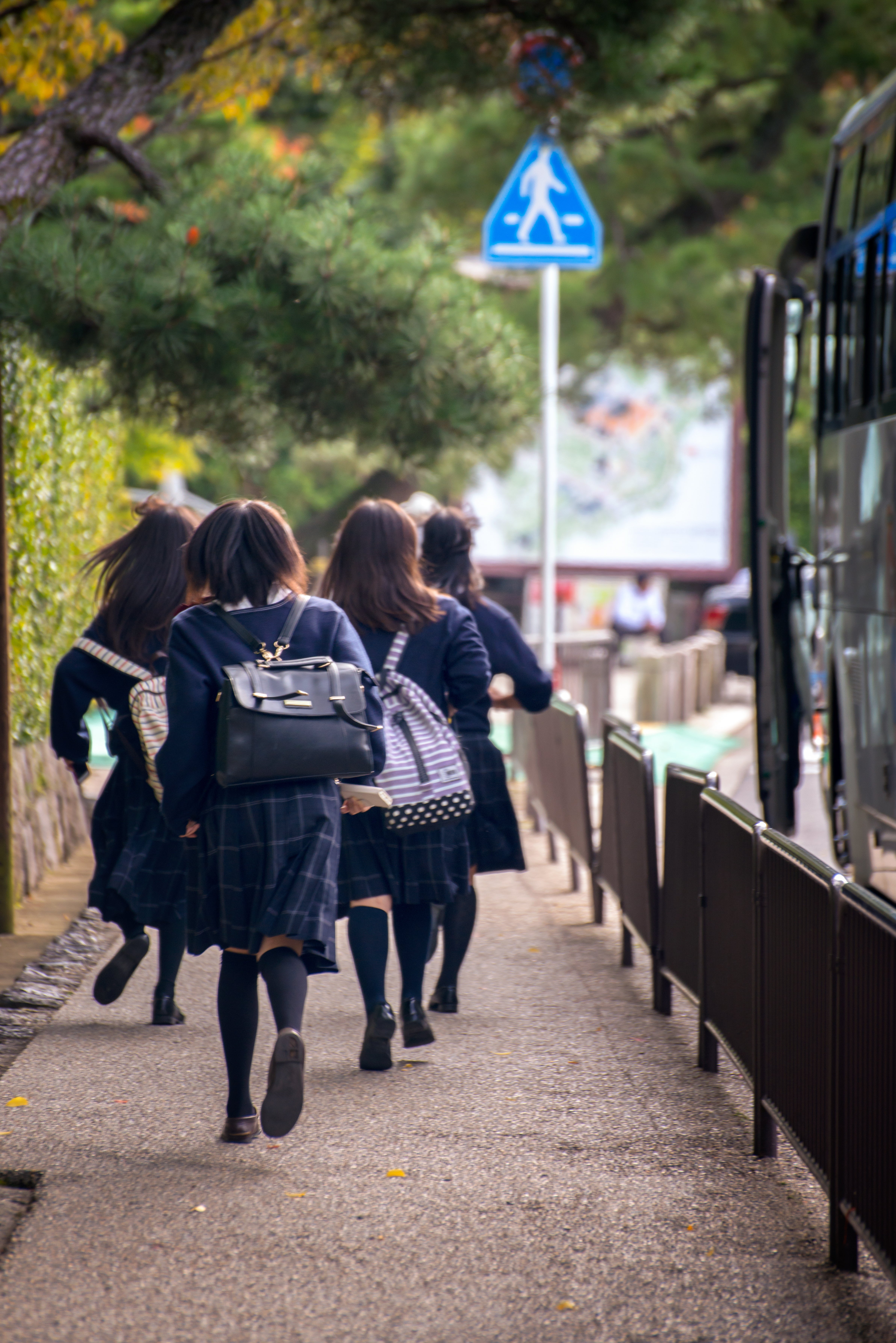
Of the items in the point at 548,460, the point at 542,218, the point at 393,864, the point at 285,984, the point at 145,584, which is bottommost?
the point at 285,984

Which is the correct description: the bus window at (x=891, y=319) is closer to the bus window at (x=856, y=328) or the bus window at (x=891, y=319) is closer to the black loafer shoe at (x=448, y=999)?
the bus window at (x=856, y=328)

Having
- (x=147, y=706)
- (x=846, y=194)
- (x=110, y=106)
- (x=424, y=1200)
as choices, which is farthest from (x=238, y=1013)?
(x=846, y=194)

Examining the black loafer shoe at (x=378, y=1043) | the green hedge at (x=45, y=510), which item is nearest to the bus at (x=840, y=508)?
the black loafer shoe at (x=378, y=1043)

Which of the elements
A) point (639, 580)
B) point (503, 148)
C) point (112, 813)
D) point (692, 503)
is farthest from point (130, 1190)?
point (692, 503)

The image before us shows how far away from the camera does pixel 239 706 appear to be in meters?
3.72

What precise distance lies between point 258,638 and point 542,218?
5490mm

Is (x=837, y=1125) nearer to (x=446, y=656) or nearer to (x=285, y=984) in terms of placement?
(x=285, y=984)

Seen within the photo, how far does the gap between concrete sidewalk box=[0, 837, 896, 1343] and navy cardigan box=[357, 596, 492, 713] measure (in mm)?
1144

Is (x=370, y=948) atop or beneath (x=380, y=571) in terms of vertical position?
beneath

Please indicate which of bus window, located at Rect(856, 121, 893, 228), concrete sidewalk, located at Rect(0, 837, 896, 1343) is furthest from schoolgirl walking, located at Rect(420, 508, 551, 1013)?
bus window, located at Rect(856, 121, 893, 228)

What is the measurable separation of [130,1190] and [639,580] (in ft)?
67.3

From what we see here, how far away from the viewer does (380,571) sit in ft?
15.6

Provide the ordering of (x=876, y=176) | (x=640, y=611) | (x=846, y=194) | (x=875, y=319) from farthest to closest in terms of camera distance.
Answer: (x=640, y=611) < (x=846, y=194) < (x=876, y=176) < (x=875, y=319)

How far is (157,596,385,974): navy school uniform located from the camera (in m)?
3.81
